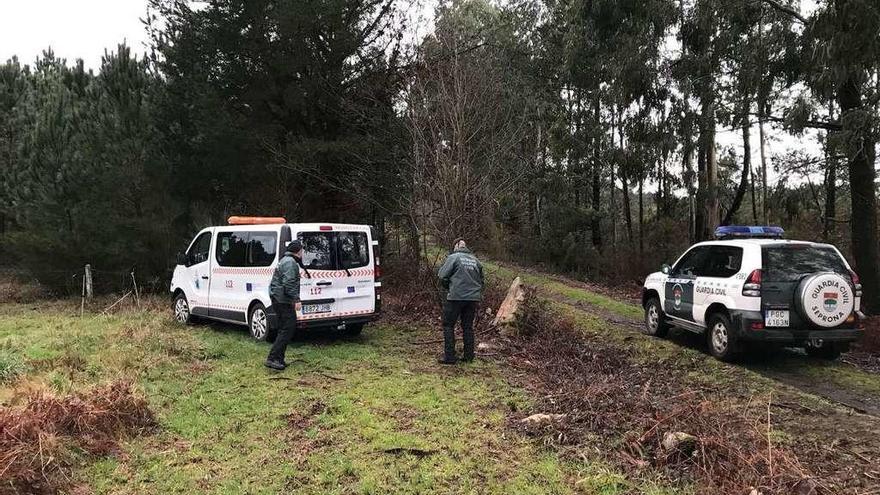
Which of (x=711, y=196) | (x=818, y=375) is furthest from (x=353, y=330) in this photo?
(x=711, y=196)

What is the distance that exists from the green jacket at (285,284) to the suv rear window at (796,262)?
629 cm

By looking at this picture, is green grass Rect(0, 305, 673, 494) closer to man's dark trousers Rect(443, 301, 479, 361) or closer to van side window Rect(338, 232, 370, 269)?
man's dark trousers Rect(443, 301, 479, 361)

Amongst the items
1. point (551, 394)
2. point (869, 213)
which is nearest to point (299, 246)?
point (551, 394)

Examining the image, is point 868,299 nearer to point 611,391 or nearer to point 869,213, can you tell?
point 869,213

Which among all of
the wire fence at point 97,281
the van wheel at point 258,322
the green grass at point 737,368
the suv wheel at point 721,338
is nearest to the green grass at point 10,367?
the van wheel at point 258,322

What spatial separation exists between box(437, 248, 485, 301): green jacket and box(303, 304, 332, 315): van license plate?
2124 millimetres

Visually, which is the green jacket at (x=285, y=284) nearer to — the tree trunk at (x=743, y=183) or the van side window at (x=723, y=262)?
the van side window at (x=723, y=262)

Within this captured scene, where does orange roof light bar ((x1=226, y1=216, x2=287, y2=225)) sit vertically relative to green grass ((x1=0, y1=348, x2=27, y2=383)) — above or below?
above

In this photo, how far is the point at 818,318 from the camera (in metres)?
7.67

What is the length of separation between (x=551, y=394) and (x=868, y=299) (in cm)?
953

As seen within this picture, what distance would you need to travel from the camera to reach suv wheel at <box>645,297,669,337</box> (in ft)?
34.6

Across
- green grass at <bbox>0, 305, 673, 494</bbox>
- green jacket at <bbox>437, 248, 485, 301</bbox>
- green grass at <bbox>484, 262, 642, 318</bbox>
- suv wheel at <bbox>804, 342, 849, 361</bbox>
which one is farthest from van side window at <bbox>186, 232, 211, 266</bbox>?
suv wheel at <bbox>804, 342, 849, 361</bbox>

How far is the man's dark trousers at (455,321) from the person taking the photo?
839 centimetres

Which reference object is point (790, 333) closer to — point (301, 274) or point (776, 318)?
point (776, 318)
